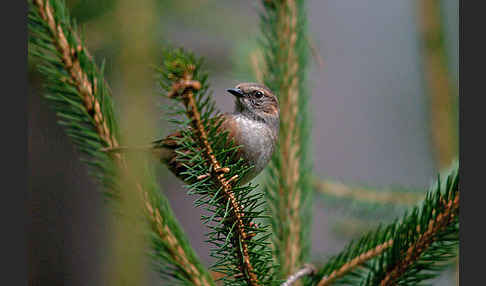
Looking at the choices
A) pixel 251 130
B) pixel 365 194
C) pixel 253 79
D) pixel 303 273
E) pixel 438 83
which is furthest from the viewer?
pixel 438 83

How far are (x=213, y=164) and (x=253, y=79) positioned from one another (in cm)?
42

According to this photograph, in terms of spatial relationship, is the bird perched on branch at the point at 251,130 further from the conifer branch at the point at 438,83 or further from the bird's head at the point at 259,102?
the conifer branch at the point at 438,83

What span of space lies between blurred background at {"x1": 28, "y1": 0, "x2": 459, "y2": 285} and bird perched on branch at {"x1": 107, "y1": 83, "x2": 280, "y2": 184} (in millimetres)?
91

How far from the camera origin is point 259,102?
2.45 ft

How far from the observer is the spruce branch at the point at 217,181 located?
44cm

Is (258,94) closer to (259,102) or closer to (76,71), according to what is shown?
(259,102)

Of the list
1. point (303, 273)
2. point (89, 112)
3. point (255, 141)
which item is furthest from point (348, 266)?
point (89, 112)

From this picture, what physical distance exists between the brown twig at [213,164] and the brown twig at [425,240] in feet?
0.55

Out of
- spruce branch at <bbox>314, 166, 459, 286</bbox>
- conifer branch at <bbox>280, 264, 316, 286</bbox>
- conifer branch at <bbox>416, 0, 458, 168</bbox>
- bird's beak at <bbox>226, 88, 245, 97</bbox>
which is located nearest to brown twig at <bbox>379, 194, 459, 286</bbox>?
spruce branch at <bbox>314, 166, 459, 286</bbox>

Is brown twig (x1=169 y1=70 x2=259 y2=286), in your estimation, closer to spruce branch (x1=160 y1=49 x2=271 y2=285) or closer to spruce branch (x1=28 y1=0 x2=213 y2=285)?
spruce branch (x1=160 y1=49 x2=271 y2=285)

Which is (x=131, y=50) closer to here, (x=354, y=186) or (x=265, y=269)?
(x=265, y=269)

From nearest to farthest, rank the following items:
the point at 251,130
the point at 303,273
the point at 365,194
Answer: the point at 303,273, the point at 251,130, the point at 365,194

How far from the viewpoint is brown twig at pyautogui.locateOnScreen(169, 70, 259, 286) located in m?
0.42

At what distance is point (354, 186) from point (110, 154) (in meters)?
0.67
